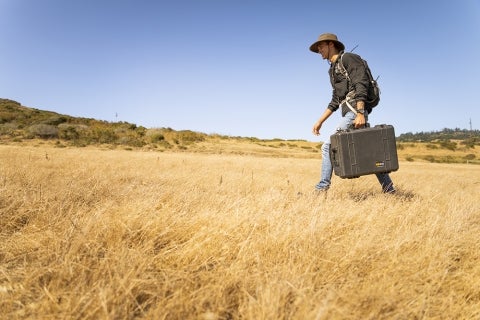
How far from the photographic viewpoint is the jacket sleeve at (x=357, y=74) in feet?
12.5

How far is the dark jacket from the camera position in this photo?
383cm

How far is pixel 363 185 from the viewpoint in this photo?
→ 6105mm

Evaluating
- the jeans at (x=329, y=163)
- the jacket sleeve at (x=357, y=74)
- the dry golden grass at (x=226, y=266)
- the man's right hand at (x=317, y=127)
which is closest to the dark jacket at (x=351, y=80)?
the jacket sleeve at (x=357, y=74)

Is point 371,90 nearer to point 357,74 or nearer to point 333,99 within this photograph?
point 357,74

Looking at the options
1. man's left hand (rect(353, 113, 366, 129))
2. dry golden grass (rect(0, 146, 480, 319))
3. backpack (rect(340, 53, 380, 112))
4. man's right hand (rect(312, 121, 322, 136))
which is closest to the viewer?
dry golden grass (rect(0, 146, 480, 319))

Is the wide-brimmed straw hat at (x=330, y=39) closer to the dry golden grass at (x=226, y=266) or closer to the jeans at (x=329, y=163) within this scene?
the jeans at (x=329, y=163)

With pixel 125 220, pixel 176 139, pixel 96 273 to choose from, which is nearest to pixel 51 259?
pixel 96 273

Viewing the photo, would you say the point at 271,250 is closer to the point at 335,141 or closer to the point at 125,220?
the point at 125,220

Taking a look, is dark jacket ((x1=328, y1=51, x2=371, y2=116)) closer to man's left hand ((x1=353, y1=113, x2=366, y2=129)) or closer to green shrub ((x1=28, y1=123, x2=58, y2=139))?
man's left hand ((x1=353, y1=113, x2=366, y2=129))

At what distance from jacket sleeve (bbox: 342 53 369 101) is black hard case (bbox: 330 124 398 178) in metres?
0.51

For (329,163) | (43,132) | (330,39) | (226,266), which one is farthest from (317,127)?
(43,132)

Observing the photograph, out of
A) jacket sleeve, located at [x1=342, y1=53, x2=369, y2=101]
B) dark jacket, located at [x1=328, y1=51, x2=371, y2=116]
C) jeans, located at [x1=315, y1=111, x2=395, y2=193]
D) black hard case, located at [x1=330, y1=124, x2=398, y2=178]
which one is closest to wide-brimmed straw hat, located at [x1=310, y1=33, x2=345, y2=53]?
dark jacket, located at [x1=328, y1=51, x2=371, y2=116]

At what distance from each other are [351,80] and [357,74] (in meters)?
0.11

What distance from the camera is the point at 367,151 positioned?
12.0 feet
